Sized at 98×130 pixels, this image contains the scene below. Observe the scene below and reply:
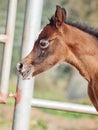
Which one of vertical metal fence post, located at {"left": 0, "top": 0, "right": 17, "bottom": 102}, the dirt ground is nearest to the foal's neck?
vertical metal fence post, located at {"left": 0, "top": 0, "right": 17, "bottom": 102}

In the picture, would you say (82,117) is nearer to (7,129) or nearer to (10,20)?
(7,129)

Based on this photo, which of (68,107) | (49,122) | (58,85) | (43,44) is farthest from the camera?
(58,85)

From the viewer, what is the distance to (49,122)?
23.3ft

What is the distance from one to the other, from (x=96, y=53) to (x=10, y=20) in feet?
1.77

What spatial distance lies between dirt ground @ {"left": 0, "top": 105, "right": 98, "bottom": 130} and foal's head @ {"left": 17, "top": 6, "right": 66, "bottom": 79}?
10.1 feet

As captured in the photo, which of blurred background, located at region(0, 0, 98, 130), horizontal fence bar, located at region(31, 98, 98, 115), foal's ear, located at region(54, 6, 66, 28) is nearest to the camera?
foal's ear, located at region(54, 6, 66, 28)

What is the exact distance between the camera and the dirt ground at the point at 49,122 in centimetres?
666

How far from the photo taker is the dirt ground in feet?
21.8

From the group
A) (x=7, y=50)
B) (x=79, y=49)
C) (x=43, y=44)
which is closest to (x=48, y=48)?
(x=43, y=44)

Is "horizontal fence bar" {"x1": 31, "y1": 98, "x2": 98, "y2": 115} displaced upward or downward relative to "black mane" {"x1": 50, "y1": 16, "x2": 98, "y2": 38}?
downward

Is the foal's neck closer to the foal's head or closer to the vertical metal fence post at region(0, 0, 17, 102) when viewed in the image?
the foal's head

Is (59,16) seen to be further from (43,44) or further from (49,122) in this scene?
(49,122)

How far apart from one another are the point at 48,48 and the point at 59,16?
0.18m

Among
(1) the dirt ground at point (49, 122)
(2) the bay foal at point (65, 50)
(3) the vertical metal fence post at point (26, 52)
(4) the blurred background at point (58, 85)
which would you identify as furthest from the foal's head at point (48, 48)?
(1) the dirt ground at point (49, 122)
